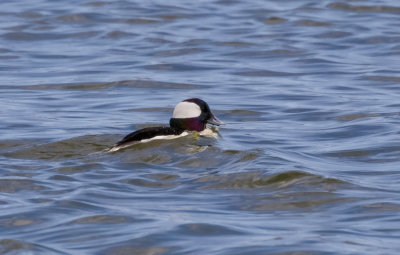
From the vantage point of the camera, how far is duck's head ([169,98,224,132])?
452 inches

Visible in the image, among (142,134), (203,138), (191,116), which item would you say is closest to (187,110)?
Result: (191,116)

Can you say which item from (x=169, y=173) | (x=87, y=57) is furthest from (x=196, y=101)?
(x=87, y=57)

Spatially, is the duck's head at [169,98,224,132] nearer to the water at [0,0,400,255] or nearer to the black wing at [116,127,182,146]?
the water at [0,0,400,255]

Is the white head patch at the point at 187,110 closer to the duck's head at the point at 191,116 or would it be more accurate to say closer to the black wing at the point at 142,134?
the duck's head at the point at 191,116

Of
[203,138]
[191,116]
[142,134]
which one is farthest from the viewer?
[191,116]

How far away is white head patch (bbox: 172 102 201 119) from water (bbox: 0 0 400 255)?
26cm

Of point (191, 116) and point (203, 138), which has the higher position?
point (191, 116)

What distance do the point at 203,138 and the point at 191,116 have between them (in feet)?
0.89

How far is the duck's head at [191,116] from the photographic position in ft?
37.7

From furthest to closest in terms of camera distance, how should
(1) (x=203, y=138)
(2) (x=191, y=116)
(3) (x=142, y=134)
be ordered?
(2) (x=191, y=116) → (1) (x=203, y=138) → (3) (x=142, y=134)

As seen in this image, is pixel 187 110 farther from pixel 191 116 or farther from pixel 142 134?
pixel 142 134

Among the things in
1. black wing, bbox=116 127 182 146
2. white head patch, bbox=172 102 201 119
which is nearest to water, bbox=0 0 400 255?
black wing, bbox=116 127 182 146

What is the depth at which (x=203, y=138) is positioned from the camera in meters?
11.4

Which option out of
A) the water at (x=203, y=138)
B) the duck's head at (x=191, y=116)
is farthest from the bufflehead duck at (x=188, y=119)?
the water at (x=203, y=138)
